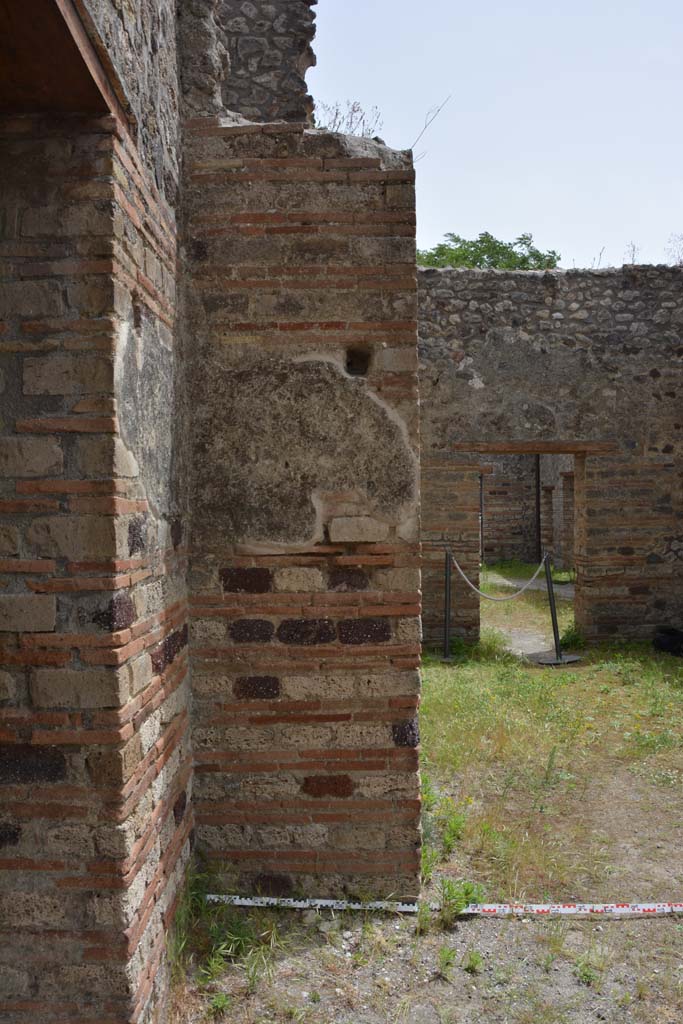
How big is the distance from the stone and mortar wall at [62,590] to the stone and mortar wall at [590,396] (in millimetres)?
6218

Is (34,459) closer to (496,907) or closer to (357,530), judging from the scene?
(357,530)

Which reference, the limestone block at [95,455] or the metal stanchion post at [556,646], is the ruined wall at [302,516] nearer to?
the limestone block at [95,455]

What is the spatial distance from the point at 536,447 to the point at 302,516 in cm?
560

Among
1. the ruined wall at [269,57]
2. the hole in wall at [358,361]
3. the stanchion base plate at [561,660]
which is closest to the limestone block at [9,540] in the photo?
the hole in wall at [358,361]

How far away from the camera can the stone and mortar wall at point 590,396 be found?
8344 millimetres

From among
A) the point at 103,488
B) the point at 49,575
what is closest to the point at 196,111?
the point at 103,488

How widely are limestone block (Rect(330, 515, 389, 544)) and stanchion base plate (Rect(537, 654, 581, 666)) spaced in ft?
17.6

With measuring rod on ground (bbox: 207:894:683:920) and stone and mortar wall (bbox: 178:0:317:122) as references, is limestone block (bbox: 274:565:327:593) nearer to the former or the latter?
measuring rod on ground (bbox: 207:894:683:920)

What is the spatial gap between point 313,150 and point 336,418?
117cm

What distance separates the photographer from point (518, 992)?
285 cm

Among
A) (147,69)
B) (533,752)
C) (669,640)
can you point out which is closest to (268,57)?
(147,69)

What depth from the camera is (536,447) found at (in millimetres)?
8406

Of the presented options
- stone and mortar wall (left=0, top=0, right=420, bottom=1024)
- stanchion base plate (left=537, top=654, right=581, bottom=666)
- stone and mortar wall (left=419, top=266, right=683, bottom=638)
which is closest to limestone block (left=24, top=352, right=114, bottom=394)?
stone and mortar wall (left=0, top=0, right=420, bottom=1024)

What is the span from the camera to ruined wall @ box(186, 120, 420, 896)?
10.9ft
